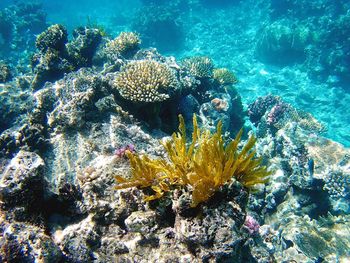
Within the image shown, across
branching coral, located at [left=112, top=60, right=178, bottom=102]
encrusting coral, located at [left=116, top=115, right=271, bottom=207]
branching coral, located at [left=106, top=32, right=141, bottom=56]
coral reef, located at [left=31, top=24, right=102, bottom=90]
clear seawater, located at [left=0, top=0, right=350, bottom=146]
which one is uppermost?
clear seawater, located at [left=0, top=0, right=350, bottom=146]

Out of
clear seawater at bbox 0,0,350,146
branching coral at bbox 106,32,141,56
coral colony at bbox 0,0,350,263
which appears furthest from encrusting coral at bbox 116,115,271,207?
clear seawater at bbox 0,0,350,146

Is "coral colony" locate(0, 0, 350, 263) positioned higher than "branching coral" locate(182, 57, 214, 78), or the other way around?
"branching coral" locate(182, 57, 214, 78)

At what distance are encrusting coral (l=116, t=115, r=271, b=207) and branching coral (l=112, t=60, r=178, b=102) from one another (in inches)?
96.5

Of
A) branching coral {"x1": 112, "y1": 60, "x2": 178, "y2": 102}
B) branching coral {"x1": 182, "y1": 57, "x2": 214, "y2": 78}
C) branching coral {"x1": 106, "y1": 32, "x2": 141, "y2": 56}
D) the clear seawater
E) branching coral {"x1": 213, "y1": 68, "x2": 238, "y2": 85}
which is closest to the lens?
branching coral {"x1": 112, "y1": 60, "x2": 178, "y2": 102}

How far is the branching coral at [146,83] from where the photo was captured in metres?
5.55

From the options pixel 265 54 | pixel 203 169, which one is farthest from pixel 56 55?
pixel 265 54

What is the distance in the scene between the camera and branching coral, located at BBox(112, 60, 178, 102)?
18.2 feet

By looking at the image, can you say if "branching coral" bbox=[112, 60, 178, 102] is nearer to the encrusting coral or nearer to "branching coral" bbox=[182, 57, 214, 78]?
the encrusting coral

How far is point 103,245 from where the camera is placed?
3490 millimetres

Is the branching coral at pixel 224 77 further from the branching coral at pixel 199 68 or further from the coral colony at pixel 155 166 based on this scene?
the branching coral at pixel 199 68

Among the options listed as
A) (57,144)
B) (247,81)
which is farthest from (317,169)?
(247,81)

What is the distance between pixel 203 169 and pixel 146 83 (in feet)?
11.1

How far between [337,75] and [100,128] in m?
15.9

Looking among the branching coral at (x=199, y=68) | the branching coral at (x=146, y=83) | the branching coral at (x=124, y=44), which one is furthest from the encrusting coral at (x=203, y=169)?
the branching coral at (x=124, y=44)
